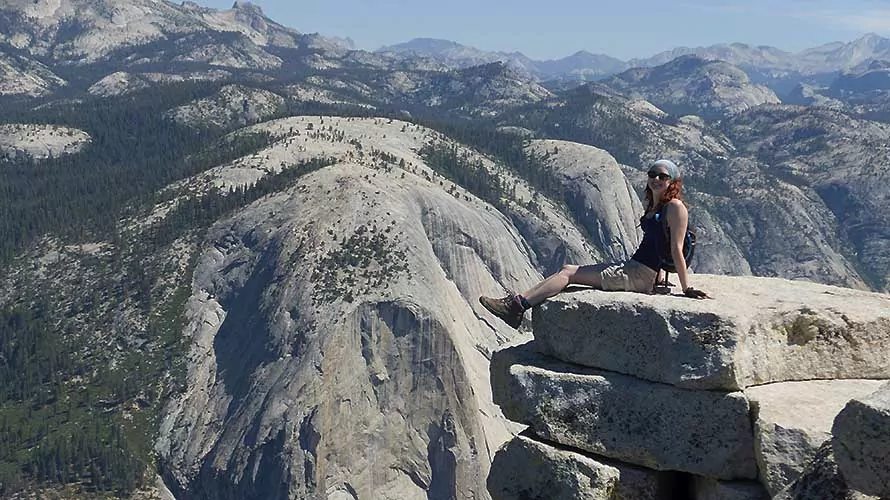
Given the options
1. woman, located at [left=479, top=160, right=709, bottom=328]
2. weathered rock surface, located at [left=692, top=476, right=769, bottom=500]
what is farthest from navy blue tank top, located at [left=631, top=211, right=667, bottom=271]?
weathered rock surface, located at [left=692, top=476, right=769, bottom=500]

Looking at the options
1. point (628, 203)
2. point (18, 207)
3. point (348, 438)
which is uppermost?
point (628, 203)

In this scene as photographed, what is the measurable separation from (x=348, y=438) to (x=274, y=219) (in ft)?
145

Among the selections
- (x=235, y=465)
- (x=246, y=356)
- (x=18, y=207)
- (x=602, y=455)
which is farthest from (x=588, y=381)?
(x=18, y=207)

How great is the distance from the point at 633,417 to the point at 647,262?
3.45m

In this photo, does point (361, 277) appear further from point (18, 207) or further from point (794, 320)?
point (18, 207)

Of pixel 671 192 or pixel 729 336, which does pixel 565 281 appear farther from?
pixel 729 336

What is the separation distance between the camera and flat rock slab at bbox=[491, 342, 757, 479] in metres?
11.6

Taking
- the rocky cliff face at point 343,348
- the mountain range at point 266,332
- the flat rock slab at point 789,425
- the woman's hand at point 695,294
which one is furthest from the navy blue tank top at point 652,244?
the rocky cliff face at point 343,348

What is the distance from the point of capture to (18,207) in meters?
162

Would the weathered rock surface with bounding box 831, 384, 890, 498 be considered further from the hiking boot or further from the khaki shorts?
the hiking boot

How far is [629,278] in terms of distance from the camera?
46.2 ft

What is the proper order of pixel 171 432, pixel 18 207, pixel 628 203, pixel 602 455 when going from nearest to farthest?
pixel 602 455
pixel 171 432
pixel 18 207
pixel 628 203

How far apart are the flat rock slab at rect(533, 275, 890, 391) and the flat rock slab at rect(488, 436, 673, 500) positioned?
167 centimetres

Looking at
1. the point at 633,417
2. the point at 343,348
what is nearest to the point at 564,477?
the point at 633,417
